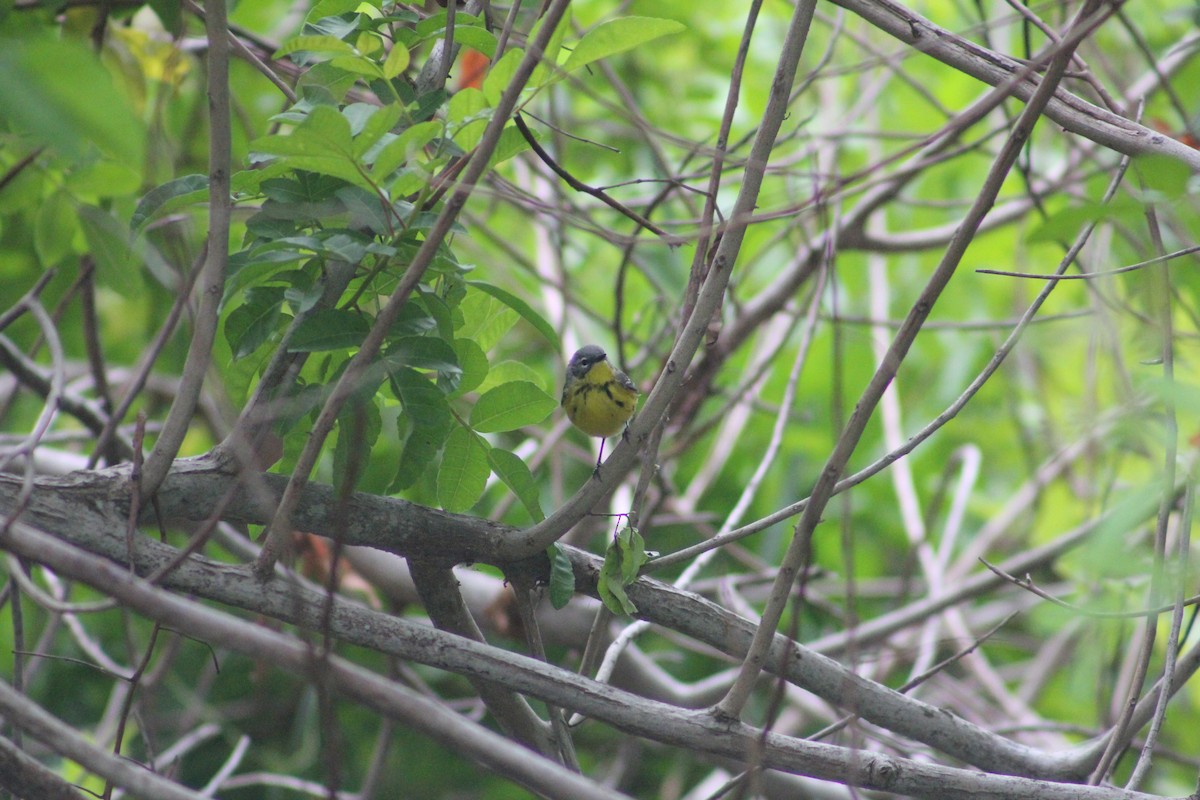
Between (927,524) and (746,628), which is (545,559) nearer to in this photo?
(746,628)

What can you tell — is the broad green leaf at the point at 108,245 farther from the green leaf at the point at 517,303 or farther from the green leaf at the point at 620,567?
the green leaf at the point at 620,567

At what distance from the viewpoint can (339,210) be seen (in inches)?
71.9

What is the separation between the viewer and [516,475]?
2.14m

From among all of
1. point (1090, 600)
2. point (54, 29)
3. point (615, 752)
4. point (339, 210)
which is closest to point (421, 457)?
point (339, 210)

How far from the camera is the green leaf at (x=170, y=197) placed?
1.90m

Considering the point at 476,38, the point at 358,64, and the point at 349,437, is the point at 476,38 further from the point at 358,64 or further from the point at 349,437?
the point at 349,437

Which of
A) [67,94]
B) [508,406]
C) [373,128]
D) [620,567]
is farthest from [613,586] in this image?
[67,94]

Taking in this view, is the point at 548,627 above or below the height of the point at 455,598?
below

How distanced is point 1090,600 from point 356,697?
2449mm

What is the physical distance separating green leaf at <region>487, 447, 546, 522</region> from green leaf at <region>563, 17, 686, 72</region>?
77 centimetres

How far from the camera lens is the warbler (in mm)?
3709

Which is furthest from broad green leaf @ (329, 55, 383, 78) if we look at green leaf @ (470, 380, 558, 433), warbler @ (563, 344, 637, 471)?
warbler @ (563, 344, 637, 471)

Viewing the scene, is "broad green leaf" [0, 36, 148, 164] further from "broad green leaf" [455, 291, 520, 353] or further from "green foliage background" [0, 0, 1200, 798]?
"broad green leaf" [455, 291, 520, 353]

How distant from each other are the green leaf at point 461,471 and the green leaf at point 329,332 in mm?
395
